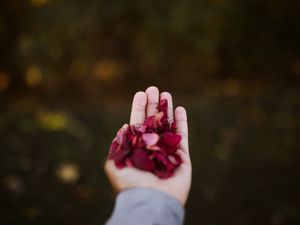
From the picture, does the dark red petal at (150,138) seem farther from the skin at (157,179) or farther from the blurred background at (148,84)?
the blurred background at (148,84)

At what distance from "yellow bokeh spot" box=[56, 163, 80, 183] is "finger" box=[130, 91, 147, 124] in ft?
5.33

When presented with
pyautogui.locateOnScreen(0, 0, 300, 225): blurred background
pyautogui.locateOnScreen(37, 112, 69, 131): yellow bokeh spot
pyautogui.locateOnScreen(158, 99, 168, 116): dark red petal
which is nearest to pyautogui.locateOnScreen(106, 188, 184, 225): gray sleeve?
pyautogui.locateOnScreen(158, 99, 168, 116): dark red petal

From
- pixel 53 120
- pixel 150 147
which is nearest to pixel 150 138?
pixel 150 147

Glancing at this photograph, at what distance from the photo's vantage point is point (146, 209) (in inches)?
62.7

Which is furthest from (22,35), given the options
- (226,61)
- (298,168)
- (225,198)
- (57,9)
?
(298,168)

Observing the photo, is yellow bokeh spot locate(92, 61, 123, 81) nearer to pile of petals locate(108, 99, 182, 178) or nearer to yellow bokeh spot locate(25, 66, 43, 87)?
yellow bokeh spot locate(25, 66, 43, 87)

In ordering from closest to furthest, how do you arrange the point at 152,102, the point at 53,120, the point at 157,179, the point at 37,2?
the point at 157,179
the point at 152,102
the point at 53,120
the point at 37,2

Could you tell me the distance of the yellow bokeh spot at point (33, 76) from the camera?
16.0 feet

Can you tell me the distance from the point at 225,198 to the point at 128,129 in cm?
179

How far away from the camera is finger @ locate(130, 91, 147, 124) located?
7.48 feet

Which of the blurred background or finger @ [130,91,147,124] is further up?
the blurred background

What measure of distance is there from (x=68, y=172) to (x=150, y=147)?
1.99 m

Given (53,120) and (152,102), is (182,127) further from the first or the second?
(53,120)

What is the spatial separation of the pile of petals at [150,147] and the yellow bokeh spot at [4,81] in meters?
3.31
